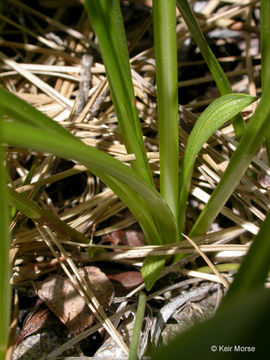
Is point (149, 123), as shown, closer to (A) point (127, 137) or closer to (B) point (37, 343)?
(A) point (127, 137)

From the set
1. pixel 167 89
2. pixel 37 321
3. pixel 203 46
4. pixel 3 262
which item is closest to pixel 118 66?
pixel 167 89

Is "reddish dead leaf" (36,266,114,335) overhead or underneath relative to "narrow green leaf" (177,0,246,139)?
underneath

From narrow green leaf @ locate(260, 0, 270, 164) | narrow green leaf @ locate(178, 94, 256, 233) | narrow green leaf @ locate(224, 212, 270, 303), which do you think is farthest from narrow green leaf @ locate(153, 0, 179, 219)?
narrow green leaf @ locate(224, 212, 270, 303)

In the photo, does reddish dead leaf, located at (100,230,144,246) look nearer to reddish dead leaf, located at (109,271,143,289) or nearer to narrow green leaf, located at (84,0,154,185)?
reddish dead leaf, located at (109,271,143,289)

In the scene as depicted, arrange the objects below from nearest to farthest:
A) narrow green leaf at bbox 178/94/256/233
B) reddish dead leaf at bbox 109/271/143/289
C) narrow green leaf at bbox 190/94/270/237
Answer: narrow green leaf at bbox 190/94/270/237 < narrow green leaf at bbox 178/94/256/233 < reddish dead leaf at bbox 109/271/143/289

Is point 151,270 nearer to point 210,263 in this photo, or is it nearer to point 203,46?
point 210,263

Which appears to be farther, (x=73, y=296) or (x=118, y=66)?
(x=73, y=296)

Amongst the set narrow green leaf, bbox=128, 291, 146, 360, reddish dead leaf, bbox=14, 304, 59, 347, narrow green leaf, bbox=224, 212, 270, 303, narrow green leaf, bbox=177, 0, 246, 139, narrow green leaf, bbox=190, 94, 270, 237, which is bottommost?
reddish dead leaf, bbox=14, 304, 59, 347

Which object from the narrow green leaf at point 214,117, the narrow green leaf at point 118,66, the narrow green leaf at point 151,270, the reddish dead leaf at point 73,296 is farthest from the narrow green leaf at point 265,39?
the reddish dead leaf at point 73,296
